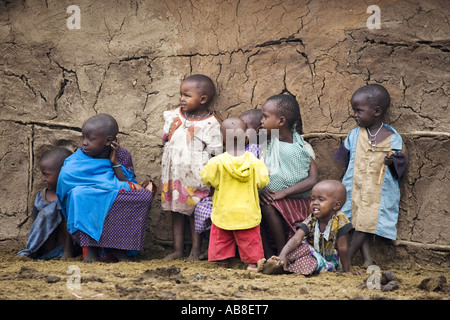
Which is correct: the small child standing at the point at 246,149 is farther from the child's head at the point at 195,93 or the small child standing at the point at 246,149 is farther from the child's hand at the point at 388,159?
the child's hand at the point at 388,159

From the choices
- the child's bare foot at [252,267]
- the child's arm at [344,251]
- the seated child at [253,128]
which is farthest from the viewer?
the seated child at [253,128]

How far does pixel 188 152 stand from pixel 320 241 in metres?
1.39

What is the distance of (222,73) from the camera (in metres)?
5.63

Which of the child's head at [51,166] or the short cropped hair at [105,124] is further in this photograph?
the child's head at [51,166]

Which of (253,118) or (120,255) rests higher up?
(253,118)

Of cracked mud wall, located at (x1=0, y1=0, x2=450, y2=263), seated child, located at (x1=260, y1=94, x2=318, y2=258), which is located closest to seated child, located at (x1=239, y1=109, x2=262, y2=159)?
Answer: seated child, located at (x1=260, y1=94, x2=318, y2=258)

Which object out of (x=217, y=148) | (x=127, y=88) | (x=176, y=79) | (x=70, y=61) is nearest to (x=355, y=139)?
(x=217, y=148)

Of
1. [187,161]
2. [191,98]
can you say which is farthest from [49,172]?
[191,98]

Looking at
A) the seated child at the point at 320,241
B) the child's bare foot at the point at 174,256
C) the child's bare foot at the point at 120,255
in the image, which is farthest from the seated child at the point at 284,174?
the child's bare foot at the point at 120,255

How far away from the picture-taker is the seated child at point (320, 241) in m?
4.45

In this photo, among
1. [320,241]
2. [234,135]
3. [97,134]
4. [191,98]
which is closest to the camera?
[320,241]

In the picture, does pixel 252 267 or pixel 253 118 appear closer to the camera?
pixel 252 267

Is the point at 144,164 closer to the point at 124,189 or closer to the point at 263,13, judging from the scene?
the point at 124,189

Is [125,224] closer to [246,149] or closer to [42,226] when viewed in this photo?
[42,226]
